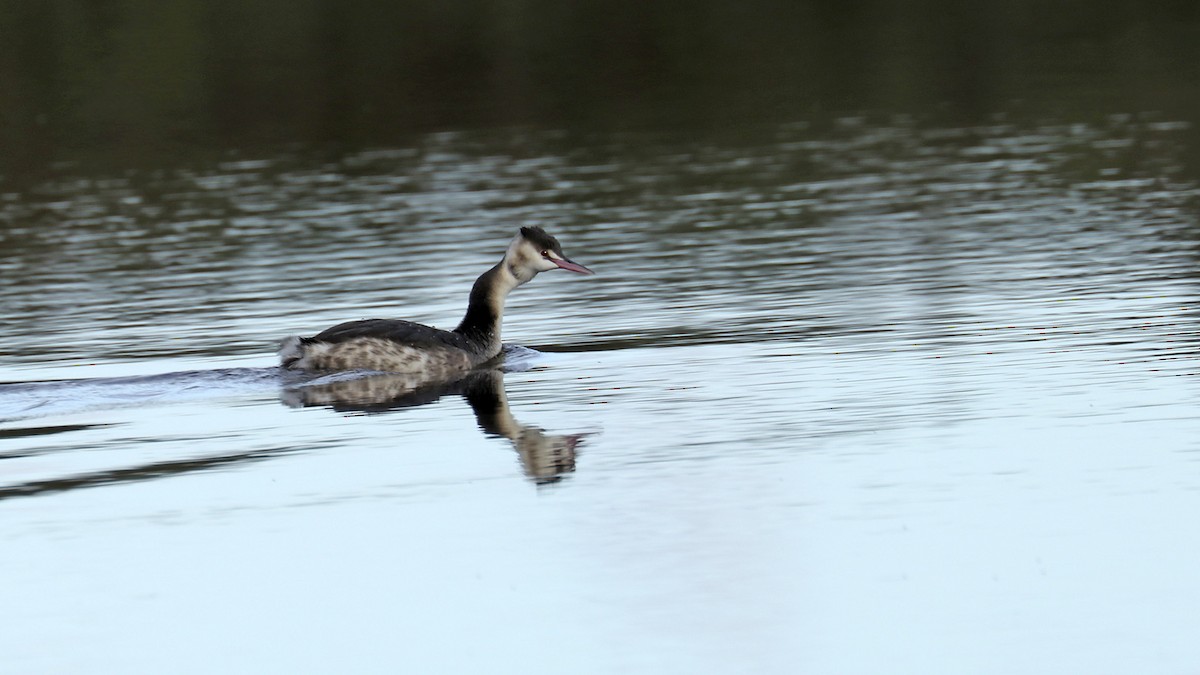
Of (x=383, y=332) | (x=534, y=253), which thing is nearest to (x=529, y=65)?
(x=534, y=253)

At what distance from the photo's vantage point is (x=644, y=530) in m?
12.8

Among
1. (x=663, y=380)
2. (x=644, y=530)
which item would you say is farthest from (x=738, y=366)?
(x=644, y=530)

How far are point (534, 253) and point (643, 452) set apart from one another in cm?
664

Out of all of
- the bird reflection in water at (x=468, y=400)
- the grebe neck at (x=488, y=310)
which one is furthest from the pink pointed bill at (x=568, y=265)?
→ the bird reflection in water at (x=468, y=400)

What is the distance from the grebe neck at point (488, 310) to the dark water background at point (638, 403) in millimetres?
355

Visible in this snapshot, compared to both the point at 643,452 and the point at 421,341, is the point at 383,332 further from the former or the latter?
the point at 643,452

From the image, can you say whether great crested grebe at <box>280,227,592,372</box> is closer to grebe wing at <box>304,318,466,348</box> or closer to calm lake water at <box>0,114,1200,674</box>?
grebe wing at <box>304,318,466,348</box>

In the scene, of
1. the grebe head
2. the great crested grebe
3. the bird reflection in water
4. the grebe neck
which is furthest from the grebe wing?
the grebe head

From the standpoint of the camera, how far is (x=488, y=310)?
21469mm

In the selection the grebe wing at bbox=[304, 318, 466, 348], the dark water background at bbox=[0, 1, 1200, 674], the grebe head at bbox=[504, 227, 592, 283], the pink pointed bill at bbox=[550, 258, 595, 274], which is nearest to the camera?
the dark water background at bbox=[0, 1, 1200, 674]

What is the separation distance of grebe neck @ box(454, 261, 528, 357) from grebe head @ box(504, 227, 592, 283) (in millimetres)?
122

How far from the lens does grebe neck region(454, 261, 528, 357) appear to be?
21.3 meters

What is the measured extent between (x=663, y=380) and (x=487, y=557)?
6.56m

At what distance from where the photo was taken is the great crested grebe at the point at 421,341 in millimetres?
20094
